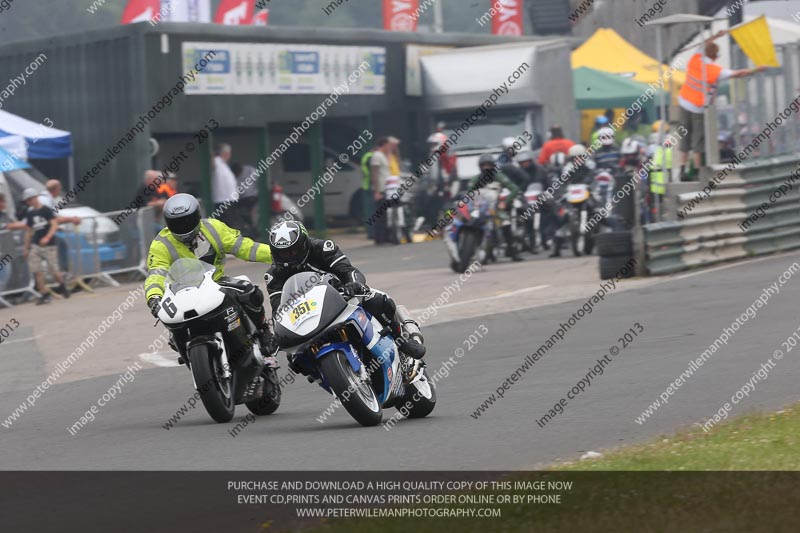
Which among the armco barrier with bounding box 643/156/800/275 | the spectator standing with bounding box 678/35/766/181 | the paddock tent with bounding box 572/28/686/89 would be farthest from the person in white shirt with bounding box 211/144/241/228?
the paddock tent with bounding box 572/28/686/89

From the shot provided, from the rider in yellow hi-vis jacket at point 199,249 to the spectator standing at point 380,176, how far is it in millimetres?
16339

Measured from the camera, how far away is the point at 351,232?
95.8 ft

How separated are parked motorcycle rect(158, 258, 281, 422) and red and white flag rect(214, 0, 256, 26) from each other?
23.5 m

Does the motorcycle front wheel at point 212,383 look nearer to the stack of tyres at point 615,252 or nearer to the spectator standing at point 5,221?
the stack of tyres at point 615,252

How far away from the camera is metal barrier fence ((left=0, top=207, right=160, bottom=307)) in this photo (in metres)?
19.3

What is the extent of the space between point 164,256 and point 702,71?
36.5 feet

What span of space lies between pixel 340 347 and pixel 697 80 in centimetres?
1193

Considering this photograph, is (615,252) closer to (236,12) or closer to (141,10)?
(141,10)

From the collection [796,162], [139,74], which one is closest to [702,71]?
[796,162]

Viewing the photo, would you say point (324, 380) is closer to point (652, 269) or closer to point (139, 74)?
point (652, 269)

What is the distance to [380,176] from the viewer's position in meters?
26.6
